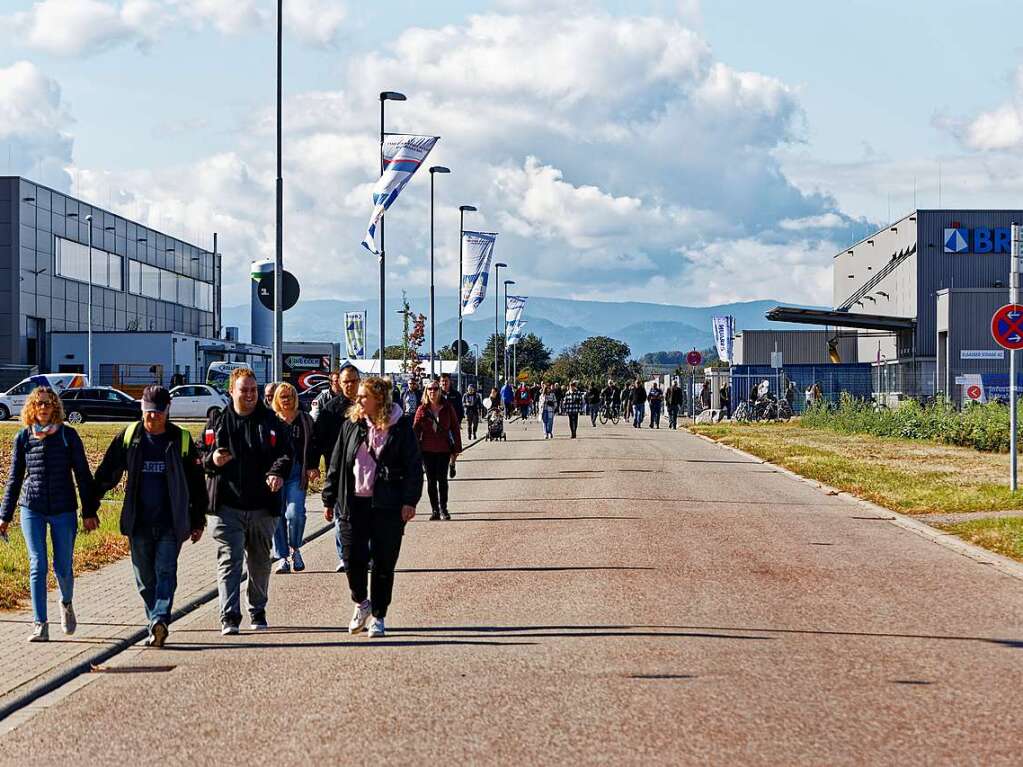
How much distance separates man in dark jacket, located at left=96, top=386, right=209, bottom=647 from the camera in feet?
27.8

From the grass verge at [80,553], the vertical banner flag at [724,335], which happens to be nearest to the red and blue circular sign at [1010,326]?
the grass verge at [80,553]

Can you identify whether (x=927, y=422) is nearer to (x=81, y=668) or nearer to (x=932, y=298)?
(x=932, y=298)

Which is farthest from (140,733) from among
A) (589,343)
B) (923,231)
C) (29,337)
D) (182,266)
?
(589,343)

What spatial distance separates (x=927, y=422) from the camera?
3553 cm

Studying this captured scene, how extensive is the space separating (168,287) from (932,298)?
4924cm

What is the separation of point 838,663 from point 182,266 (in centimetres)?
8892

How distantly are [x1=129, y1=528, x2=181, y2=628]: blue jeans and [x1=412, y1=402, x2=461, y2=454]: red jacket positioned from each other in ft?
24.8

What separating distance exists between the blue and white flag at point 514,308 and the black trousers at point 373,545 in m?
58.3

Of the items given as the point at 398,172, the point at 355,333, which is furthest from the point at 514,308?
the point at 398,172

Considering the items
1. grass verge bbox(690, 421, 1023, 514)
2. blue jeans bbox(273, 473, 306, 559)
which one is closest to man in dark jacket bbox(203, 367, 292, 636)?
blue jeans bbox(273, 473, 306, 559)

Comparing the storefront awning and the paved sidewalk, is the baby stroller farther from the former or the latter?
the paved sidewalk

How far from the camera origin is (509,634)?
8.64 metres

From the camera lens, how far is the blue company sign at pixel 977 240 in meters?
63.3

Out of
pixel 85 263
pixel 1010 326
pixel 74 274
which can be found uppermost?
pixel 85 263
